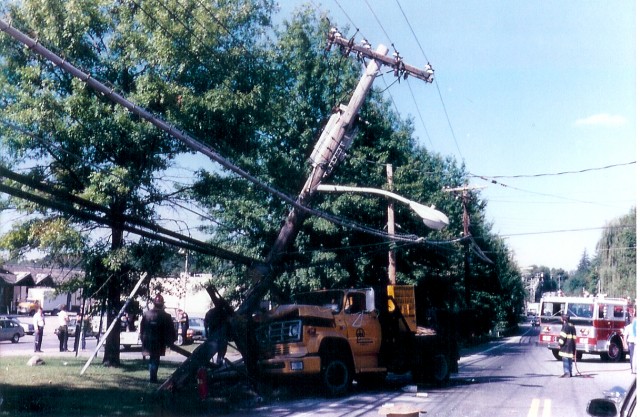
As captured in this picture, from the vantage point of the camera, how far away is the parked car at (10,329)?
33831 millimetres

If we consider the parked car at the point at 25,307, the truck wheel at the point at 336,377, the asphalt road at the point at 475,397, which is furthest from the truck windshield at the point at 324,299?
the parked car at the point at 25,307

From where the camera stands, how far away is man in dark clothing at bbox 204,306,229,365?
578 inches

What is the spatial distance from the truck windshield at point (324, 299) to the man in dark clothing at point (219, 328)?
2.71 meters

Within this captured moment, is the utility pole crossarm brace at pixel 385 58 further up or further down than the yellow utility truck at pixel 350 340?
further up

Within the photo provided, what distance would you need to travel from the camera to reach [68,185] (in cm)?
1688

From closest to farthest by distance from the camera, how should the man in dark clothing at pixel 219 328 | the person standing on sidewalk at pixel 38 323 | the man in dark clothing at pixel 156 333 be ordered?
1. the man in dark clothing at pixel 219 328
2. the man in dark clothing at pixel 156 333
3. the person standing on sidewalk at pixel 38 323

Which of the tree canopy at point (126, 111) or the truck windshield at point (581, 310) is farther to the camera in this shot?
the truck windshield at point (581, 310)

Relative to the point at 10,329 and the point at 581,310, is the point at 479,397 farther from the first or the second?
the point at 10,329

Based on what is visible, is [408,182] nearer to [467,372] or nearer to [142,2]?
[467,372]

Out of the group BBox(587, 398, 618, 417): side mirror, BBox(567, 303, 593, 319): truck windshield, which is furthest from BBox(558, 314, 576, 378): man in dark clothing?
BBox(587, 398, 618, 417): side mirror

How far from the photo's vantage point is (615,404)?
A: 483 cm

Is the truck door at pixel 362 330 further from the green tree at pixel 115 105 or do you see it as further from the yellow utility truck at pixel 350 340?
the green tree at pixel 115 105

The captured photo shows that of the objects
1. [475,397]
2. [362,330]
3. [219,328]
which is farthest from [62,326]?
[475,397]

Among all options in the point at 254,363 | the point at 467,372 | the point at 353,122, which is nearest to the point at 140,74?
the point at 353,122
